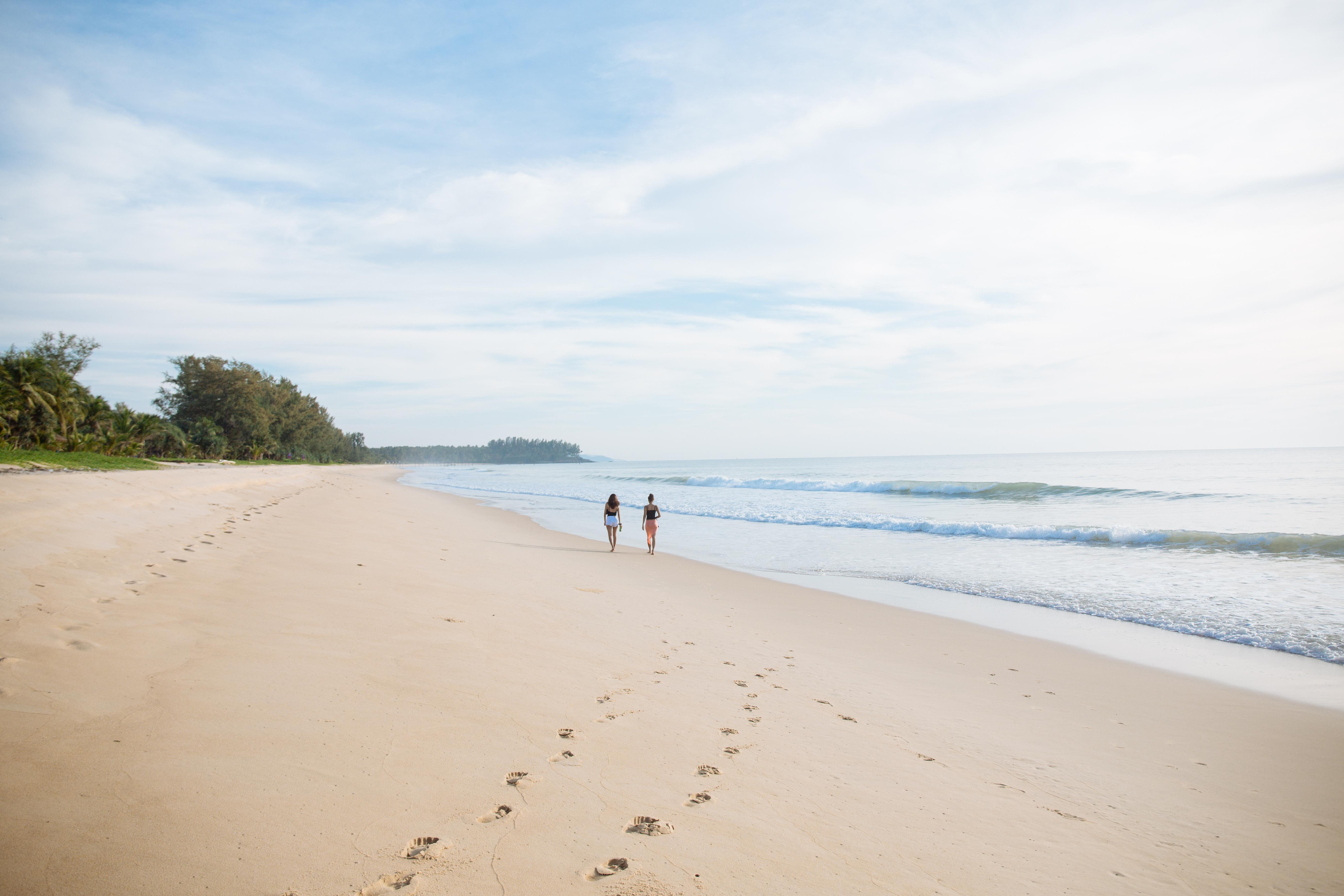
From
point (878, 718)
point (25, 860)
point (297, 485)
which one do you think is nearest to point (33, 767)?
point (25, 860)

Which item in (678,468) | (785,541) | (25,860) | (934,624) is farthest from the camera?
(678,468)

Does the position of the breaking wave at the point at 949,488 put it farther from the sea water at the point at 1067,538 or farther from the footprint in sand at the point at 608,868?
the footprint in sand at the point at 608,868

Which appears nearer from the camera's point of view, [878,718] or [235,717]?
[235,717]

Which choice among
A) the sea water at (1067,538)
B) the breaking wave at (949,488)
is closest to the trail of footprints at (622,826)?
the sea water at (1067,538)

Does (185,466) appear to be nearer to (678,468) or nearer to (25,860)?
(25,860)

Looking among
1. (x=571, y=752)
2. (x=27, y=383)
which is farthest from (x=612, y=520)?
(x=27, y=383)

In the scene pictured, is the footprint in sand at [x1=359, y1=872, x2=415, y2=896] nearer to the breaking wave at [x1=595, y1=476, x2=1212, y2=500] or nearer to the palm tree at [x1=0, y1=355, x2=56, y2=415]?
the breaking wave at [x1=595, y1=476, x2=1212, y2=500]

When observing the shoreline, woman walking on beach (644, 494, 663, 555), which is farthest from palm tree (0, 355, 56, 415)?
the shoreline

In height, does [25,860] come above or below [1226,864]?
above

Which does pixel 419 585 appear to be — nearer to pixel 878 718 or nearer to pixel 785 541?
pixel 878 718

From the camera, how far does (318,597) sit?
7113 mm

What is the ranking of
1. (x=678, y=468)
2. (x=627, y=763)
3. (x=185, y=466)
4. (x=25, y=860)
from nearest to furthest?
1. (x=25, y=860)
2. (x=627, y=763)
3. (x=185, y=466)
4. (x=678, y=468)

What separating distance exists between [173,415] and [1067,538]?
82.1m

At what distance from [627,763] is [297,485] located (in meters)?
34.7
